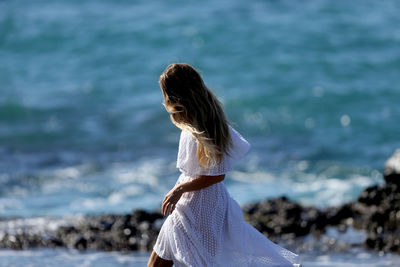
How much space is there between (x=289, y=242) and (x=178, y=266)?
10.2 ft

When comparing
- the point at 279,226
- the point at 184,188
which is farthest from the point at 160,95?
the point at 184,188

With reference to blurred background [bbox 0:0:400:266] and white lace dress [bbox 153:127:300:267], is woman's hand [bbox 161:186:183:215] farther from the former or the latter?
blurred background [bbox 0:0:400:266]

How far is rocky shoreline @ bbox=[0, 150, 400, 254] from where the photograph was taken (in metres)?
7.44

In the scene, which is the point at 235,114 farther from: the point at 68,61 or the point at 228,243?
the point at 228,243

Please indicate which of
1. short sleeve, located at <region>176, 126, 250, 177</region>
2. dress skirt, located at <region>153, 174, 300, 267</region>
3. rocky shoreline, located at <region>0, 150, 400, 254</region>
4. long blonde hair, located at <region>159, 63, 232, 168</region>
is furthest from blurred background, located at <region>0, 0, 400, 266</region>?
long blonde hair, located at <region>159, 63, 232, 168</region>

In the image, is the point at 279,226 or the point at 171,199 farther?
the point at 279,226

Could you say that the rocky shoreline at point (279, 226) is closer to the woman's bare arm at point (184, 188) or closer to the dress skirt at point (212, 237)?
the dress skirt at point (212, 237)

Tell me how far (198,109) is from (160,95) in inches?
455

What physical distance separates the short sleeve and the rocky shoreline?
305 cm

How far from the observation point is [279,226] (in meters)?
7.77

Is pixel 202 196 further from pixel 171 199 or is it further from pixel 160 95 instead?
pixel 160 95

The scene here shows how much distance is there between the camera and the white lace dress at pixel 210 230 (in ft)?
14.8

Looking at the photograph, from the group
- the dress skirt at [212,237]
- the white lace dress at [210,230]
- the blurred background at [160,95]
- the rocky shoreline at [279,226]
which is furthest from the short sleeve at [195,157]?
the blurred background at [160,95]

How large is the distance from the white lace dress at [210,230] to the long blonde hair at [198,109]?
0.07 metres
